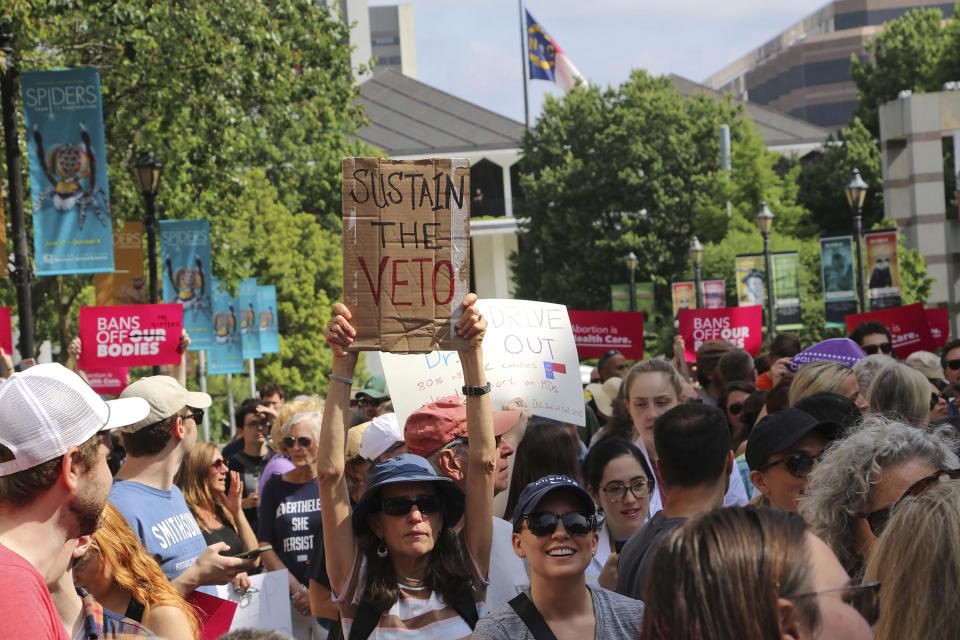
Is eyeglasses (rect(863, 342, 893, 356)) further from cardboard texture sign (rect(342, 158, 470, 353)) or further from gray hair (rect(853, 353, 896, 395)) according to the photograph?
cardboard texture sign (rect(342, 158, 470, 353))

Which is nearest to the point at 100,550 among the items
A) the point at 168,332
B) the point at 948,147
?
the point at 168,332

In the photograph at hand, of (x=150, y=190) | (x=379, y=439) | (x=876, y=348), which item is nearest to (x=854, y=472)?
(x=379, y=439)

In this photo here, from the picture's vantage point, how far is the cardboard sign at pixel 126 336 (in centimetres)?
1341

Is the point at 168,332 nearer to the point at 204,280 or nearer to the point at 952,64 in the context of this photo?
the point at 204,280

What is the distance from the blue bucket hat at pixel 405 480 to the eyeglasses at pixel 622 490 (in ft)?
4.11

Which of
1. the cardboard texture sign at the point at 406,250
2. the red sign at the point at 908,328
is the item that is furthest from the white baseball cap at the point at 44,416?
the red sign at the point at 908,328

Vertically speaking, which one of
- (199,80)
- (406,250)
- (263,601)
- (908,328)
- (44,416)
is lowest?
(263,601)

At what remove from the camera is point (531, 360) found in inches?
282

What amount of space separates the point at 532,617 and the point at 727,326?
1351cm

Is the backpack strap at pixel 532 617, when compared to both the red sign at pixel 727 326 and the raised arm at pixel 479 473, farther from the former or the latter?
the red sign at pixel 727 326

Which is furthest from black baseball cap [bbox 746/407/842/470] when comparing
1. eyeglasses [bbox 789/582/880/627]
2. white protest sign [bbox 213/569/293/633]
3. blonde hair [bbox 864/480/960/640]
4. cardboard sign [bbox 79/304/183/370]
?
cardboard sign [bbox 79/304/183/370]

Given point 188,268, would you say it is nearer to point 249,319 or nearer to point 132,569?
point 249,319

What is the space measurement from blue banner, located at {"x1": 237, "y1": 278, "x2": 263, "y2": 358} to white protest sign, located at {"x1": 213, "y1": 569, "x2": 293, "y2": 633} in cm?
2498

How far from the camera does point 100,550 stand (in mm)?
4242
